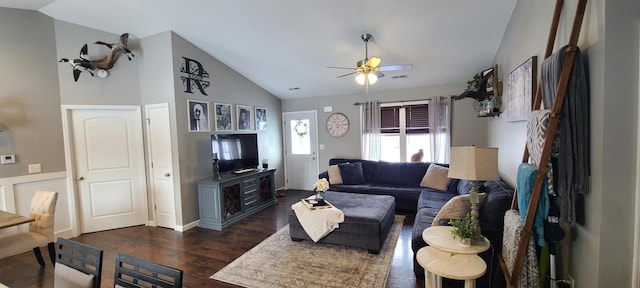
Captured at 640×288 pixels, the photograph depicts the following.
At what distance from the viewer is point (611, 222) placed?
4.74 ft

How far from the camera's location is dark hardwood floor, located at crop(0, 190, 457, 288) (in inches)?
108

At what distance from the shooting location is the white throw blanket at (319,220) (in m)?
3.23

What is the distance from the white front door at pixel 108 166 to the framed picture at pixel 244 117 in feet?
5.43

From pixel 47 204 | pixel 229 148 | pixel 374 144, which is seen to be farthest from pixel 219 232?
pixel 374 144

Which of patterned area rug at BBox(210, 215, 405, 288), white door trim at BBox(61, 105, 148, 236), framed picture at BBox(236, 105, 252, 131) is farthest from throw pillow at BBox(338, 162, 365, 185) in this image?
white door trim at BBox(61, 105, 148, 236)

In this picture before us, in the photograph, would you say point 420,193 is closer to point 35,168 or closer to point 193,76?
point 193,76

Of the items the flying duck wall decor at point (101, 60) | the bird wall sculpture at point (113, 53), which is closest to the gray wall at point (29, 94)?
the flying duck wall decor at point (101, 60)

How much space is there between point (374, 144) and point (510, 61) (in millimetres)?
3028

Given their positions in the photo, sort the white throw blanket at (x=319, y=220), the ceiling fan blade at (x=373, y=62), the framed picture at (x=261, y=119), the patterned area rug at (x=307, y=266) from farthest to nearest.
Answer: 1. the framed picture at (x=261, y=119)
2. the white throw blanket at (x=319, y=220)
3. the ceiling fan blade at (x=373, y=62)
4. the patterned area rug at (x=307, y=266)

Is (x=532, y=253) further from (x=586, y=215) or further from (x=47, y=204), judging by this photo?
(x=47, y=204)

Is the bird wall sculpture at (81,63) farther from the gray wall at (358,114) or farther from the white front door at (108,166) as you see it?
the gray wall at (358,114)

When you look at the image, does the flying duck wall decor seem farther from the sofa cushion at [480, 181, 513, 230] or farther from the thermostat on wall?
the sofa cushion at [480, 181, 513, 230]

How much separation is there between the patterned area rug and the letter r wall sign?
2.73 meters

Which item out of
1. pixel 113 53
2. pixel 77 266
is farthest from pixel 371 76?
pixel 113 53
